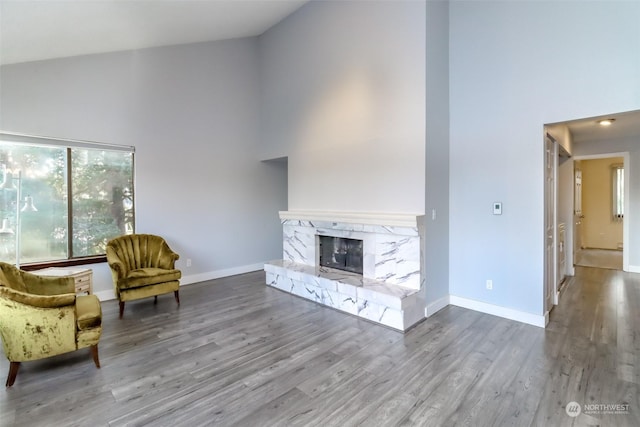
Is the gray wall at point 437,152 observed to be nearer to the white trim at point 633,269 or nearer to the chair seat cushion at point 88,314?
the chair seat cushion at point 88,314

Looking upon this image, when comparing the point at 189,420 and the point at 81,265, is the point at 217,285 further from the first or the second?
the point at 189,420

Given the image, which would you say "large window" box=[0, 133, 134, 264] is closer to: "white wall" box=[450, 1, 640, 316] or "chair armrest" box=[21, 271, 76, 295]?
"chair armrest" box=[21, 271, 76, 295]

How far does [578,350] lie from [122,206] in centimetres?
574

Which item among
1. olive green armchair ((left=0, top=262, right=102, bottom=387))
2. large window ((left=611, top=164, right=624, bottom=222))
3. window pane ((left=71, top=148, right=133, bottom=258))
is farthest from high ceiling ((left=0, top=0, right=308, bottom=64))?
large window ((left=611, top=164, right=624, bottom=222))

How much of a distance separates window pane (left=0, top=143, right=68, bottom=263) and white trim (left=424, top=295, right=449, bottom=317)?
474 centimetres

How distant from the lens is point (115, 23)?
3635 millimetres

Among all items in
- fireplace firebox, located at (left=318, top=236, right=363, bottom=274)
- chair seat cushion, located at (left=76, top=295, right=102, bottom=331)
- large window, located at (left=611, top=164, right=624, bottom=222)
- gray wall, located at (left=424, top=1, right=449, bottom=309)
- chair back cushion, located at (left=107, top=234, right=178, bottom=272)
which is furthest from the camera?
large window, located at (left=611, top=164, right=624, bottom=222)

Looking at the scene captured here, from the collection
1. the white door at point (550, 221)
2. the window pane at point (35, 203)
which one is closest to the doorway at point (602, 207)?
the white door at point (550, 221)

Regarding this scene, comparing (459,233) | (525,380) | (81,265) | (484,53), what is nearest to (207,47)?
(81,265)

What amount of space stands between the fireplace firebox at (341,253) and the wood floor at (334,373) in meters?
0.83

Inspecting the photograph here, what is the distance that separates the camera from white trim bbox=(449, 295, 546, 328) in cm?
333

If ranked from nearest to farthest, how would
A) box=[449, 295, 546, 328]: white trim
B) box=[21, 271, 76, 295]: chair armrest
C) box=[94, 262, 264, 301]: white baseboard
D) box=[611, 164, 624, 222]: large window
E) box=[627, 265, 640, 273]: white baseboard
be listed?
box=[21, 271, 76, 295]: chair armrest < box=[449, 295, 546, 328]: white trim < box=[94, 262, 264, 301]: white baseboard < box=[627, 265, 640, 273]: white baseboard < box=[611, 164, 624, 222]: large window

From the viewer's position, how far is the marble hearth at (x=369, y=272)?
3.38m

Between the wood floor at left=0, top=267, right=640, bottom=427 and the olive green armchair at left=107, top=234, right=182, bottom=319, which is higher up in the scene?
the olive green armchair at left=107, top=234, right=182, bottom=319
